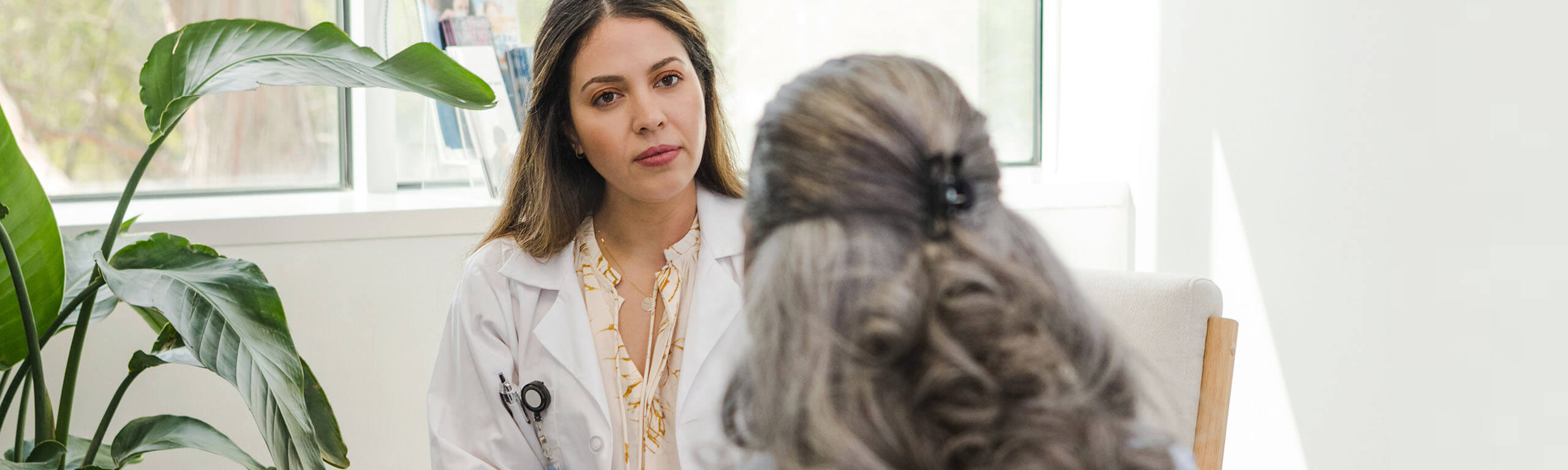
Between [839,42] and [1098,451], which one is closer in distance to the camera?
[1098,451]

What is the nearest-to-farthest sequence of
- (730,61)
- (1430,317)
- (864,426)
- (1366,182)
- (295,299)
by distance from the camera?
(864,426) → (1430,317) → (1366,182) → (295,299) → (730,61)

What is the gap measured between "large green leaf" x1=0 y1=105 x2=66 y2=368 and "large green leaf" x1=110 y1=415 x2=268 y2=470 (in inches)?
6.7

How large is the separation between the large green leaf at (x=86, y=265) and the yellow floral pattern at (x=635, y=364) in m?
0.57

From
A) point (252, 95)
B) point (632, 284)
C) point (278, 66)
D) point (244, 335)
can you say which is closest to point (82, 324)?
point (244, 335)

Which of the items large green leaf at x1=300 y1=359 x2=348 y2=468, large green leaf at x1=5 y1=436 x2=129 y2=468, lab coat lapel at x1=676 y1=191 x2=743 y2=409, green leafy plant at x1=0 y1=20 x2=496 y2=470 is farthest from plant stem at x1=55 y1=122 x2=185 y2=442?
lab coat lapel at x1=676 y1=191 x2=743 y2=409

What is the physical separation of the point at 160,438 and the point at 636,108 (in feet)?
2.48

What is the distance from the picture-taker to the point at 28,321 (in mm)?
1213

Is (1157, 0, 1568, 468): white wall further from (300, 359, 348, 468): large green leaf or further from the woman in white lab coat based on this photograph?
(300, 359, 348, 468): large green leaf

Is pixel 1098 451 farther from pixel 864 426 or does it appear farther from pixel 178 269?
pixel 178 269

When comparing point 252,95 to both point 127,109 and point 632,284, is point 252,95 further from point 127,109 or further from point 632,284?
point 632,284

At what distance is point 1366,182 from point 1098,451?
55.1 inches

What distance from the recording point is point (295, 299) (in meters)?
1.90

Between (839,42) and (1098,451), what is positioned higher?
(839,42)

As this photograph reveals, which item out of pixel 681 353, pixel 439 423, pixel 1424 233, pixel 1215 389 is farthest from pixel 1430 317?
pixel 439 423
